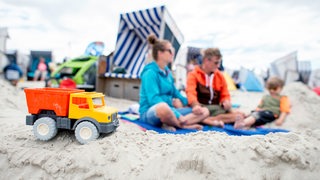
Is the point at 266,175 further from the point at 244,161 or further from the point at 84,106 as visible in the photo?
the point at 84,106

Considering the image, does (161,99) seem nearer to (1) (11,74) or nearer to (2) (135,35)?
(2) (135,35)

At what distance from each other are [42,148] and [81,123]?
231mm

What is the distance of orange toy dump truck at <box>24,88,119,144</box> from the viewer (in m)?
1.29

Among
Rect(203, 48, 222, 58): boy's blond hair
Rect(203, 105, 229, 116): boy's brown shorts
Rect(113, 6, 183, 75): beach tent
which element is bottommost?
Rect(203, 105, 229, 116): boy's brown shorts

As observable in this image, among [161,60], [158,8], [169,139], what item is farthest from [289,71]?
[169,139]

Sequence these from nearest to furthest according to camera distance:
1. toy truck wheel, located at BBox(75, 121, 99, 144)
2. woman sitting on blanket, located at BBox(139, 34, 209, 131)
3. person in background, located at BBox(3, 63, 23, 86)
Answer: toy truck wheel, located at BBox(75, 121, 99, 144), woman sitting on blanket, located at BBox(139, 34, 209, 131), person in background, located at BBox(3, 63, 23, 86)

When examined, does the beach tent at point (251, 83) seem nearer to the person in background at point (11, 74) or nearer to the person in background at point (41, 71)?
the person in background at point (11, 74)

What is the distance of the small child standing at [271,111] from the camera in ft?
8.45

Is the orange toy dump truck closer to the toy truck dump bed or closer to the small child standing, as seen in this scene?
the toy truck dump bed

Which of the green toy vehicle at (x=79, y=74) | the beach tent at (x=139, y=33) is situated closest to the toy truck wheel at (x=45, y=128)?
the beach tent at (x=139, y=33)

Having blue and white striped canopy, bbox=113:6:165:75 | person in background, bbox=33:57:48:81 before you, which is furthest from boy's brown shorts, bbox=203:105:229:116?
person in background, bbox=33:57:48:81

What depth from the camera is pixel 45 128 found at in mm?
1319

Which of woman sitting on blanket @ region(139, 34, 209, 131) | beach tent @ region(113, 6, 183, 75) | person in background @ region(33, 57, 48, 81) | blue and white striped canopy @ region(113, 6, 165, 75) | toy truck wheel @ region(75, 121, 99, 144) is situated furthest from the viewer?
person in background @ region(33, 57, 48, 81)

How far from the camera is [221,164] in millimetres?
1021
